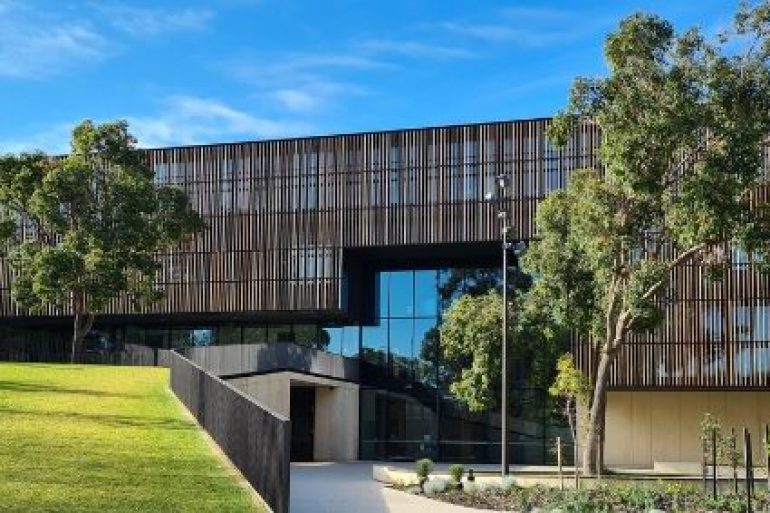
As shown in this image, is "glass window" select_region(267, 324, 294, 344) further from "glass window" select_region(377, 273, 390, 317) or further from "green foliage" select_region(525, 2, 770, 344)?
"green foliage" select_region(525, 2, 770, 344)

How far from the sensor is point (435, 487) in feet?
78.0

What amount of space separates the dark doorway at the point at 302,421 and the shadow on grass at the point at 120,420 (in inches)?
1005

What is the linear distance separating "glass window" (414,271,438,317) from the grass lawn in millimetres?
22437

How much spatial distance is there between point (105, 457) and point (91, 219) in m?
30.8

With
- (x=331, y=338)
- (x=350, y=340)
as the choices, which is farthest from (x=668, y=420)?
(x=331, y=338)

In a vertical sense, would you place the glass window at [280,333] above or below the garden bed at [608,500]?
above

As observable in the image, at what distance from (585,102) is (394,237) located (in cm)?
1949

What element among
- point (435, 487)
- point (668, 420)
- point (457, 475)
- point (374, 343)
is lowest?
point (668, 420)

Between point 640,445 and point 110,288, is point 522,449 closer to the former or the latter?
point 640,445

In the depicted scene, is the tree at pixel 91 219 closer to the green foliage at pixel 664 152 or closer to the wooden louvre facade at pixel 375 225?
the wooden louvre facade at pixel 375 225

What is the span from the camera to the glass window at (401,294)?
47344 mm

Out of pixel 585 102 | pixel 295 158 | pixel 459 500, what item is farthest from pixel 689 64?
pixel 295 158

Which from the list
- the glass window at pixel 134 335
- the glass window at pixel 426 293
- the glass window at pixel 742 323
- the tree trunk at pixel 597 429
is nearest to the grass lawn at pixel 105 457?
the tree trunk at pixel 597 429

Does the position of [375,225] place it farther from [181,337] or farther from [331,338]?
[181,337]
